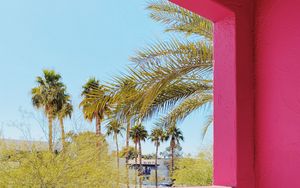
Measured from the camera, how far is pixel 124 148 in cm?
978

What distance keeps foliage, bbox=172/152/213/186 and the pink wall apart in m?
6.83

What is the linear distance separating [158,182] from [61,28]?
33.9 feet

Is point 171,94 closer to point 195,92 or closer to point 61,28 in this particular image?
point 195,92

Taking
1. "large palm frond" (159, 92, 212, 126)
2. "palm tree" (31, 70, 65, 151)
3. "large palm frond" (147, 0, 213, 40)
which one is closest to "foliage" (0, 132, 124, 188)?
"large palm frond" (159, 92, 212, 126)

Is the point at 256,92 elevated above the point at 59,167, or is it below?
above

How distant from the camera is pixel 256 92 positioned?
163cm

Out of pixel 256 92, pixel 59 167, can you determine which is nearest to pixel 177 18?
pixel 256 92

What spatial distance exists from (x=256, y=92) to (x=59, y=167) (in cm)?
584

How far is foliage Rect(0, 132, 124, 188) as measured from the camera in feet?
22.7

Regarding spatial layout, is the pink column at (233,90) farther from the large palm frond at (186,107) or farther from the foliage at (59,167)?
the foliage at (59,167)

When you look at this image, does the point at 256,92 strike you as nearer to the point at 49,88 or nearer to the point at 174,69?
the point at 174,69

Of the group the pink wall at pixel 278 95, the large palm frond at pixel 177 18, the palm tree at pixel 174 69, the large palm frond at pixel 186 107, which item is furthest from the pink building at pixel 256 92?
the large palm frond at pixel 186 107

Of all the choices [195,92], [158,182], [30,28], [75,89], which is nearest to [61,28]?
[30,28]

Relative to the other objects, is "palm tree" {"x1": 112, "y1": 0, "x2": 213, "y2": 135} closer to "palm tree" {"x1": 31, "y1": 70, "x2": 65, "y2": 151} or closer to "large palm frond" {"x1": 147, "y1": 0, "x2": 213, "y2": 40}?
"large palm frond" {"x1": 147, "y1": 0, "x2": 213, "y2": 40}
